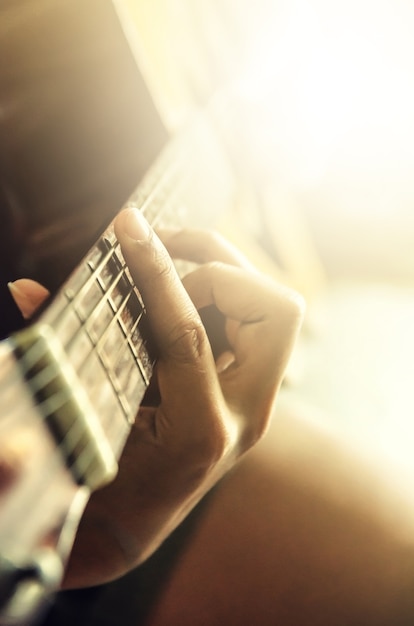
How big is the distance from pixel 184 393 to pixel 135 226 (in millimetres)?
169

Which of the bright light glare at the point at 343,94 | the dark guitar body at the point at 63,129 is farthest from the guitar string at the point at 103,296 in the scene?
the bright light glare at the point at 343,94

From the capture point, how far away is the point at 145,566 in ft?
2.08

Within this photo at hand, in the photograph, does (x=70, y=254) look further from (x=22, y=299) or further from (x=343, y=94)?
(x=343, y=94)

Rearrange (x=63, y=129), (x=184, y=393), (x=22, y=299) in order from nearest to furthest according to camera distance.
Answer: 1. (x=184, y=393)
2. (x=22, y=299)
3. (x=63, y=129)

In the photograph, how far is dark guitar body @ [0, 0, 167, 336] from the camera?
85 centimetres

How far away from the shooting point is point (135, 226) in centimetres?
48

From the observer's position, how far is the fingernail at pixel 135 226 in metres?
0.48

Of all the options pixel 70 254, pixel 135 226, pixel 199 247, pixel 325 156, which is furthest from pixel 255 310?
pixel 325 156

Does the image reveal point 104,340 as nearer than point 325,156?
Yes

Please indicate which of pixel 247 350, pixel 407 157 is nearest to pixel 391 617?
pixel 247 350

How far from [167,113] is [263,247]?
1.61 ft

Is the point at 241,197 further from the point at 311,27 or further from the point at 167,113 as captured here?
the point at 311,27

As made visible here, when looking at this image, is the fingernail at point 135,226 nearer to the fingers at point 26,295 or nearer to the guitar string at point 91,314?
the guitar string at point 91,314

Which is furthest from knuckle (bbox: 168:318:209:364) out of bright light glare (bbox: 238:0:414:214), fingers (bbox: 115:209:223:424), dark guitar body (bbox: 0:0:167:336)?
bright light glare (bbox: 238:0:414:214)
